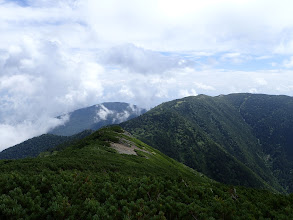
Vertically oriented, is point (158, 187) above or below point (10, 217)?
below

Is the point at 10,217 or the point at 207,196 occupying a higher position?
the point at 10,217

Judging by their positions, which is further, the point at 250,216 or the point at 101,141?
the point at 101,141

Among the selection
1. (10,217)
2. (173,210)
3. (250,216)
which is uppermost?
(10,217)

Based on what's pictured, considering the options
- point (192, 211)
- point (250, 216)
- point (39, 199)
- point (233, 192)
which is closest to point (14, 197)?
point (39, 199)

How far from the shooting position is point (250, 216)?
14727 mm

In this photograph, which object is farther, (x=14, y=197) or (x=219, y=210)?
(x=219, y=210)

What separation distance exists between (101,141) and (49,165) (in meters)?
42.8

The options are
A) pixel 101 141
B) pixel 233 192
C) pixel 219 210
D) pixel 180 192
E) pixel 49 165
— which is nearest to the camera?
pixel 219 210

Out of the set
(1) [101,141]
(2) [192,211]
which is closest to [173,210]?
(2) [192,211]

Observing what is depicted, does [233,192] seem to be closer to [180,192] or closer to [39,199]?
[180,192]

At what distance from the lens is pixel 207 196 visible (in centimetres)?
1819

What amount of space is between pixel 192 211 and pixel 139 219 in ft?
14.8

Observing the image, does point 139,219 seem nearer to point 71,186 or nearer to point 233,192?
point 71,186

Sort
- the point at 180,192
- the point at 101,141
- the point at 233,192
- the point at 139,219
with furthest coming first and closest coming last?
the point at 101,141
the point at 233,192
the point at 180,192
the point at 139,219
